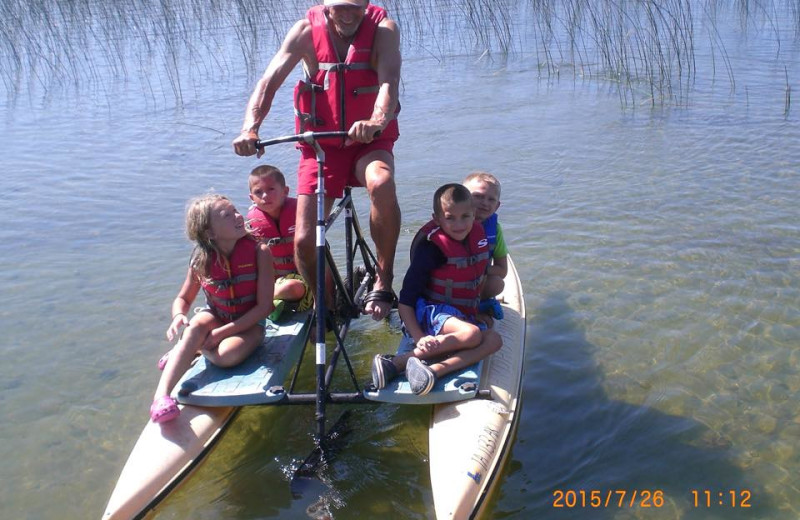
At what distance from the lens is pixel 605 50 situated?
14.3 m

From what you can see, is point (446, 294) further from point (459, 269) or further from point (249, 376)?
point (249, 376)

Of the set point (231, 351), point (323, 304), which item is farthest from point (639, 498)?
point (231, 351)

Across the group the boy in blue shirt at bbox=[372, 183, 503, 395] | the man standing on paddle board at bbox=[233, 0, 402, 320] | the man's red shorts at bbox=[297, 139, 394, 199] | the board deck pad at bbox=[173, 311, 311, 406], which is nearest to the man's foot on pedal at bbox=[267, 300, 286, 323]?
the board deck pad at bbox=[173, 311, 311, 406]

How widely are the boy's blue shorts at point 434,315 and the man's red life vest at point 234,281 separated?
3.35 feet

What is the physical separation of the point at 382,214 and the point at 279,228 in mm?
864

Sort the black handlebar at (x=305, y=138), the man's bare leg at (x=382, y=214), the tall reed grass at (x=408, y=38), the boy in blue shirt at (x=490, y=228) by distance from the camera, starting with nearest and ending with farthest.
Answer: the black handlebar at (x=305, y=138) → the man's bare leg at (x=382, y=214) → the boy in blue shirt at (x=490, y=228) → the tall reed grass at (x=408, y=38)

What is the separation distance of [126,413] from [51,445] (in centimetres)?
52

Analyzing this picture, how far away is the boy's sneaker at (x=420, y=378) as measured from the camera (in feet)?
13.4

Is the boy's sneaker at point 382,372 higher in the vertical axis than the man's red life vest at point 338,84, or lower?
lower

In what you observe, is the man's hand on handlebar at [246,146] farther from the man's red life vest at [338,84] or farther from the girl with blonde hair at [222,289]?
the man's red life vest at [338,84]

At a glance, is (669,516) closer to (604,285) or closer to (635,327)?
(635,327)

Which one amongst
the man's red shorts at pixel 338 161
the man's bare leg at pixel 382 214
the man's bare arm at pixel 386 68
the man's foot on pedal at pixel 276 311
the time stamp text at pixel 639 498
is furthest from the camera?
the man's foot on pedal at pixel 276 311

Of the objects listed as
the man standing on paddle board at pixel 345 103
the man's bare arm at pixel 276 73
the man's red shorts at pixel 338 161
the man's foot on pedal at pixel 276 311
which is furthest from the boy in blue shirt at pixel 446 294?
the man's bare arm at pixel 276 73

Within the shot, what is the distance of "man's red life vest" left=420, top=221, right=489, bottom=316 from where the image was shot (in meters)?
4.54
